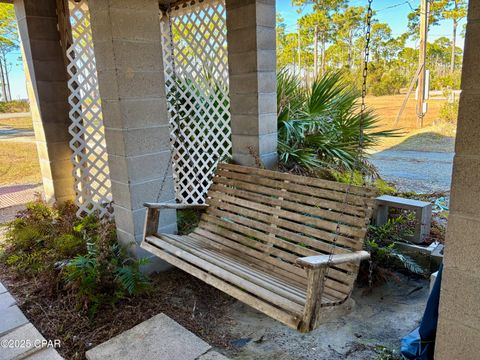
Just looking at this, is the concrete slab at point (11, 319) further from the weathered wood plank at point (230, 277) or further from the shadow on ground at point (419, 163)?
the shadow on ground at point (419, 163)

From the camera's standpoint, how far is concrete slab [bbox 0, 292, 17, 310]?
241 cm

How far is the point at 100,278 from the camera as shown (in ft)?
7.82

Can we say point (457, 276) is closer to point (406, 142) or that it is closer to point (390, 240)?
point (390, 240)

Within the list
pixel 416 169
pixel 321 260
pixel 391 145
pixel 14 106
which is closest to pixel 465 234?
pixel 321 260

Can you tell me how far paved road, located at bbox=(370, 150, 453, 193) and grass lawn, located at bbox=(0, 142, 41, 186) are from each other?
21.3 ft

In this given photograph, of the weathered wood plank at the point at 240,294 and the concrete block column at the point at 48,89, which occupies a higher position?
the concrete block column at the point at 48,89

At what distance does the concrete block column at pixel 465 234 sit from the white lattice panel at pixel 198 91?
2.66m

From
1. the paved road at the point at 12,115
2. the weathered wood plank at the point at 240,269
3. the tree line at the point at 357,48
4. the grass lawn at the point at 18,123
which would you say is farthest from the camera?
the paved road at the point at 12,115

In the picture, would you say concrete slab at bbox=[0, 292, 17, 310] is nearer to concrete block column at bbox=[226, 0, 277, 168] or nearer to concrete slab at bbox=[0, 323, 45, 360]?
concrete slab at bbox=[0, 323, 45, 360]

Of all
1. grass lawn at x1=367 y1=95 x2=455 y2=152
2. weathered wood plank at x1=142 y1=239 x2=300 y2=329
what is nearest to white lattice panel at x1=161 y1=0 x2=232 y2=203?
weathered wood plank at x1=142 y1=239 x2=300 y2=329

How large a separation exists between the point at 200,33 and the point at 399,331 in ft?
10.7

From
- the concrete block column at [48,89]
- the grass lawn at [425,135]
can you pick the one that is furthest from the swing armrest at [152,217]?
the grass lawn at [425,135]

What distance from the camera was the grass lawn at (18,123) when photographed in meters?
15.4

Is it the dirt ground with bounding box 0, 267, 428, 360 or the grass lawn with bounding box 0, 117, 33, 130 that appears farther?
the grass lawn with bounding box 0, 117, 33, 130
